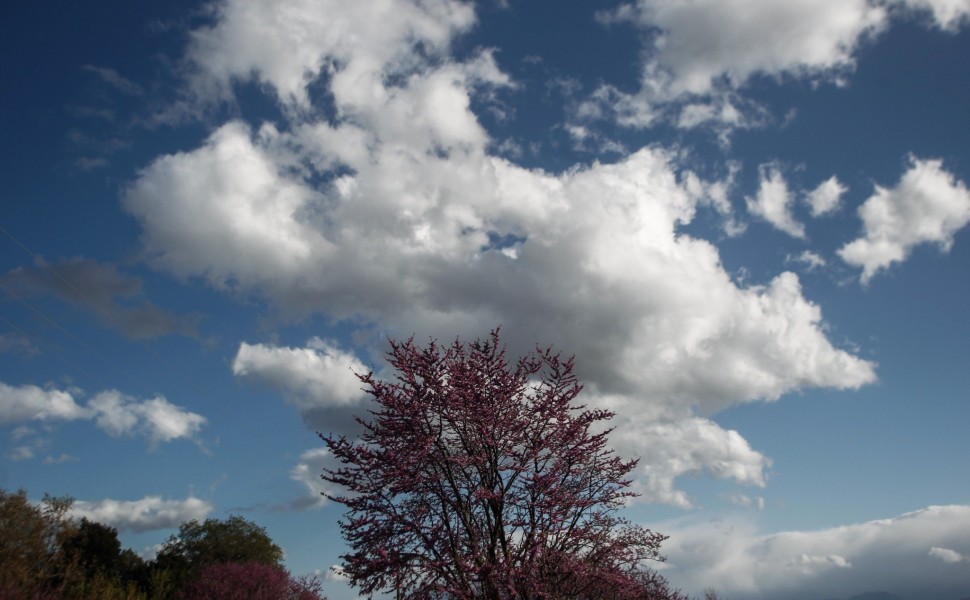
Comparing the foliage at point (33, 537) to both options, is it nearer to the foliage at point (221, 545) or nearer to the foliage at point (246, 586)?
the foliage at point (246, 586)

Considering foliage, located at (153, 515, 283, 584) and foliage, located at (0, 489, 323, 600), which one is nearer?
foliage, located at (0, 489, 323, 600)

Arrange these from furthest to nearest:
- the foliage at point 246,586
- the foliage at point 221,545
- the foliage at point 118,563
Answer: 1. the foliage at point 221,545
2. the foliage at point 246,586
3. the foliage at point 118,563

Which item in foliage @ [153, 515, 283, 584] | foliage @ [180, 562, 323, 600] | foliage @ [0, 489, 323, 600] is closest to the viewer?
foliage @ [0, 489, 323, 600]

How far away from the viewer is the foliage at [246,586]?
4853 centimetres

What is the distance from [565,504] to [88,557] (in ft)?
205

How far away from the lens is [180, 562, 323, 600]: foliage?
48.5m

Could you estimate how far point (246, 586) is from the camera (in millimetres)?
51062

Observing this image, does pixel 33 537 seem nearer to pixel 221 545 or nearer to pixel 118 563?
pixel 118 563

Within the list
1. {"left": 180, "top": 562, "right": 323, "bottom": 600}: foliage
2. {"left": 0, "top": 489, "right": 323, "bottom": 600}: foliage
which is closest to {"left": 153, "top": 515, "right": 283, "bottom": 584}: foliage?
{"left": 0, "top": 489, "right": 323, "bottom": 600}: foliage

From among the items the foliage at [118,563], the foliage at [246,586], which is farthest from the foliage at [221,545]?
the foliage at [246,586]

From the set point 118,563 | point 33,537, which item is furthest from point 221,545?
point 33,537

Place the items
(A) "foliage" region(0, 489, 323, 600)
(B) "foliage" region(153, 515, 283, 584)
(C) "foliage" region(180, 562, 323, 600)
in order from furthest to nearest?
(B) "foliage" region(153, 515, 283, 584), (C) "foliage" region(180, 562, 323, 600), (A) "foliage" region(0, 489, 323, 600)

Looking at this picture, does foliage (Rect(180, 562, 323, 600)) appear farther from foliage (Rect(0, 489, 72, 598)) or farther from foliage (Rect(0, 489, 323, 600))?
foliage (Rect(0, 489, 72, 598))

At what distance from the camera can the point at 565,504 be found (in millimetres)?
14461
